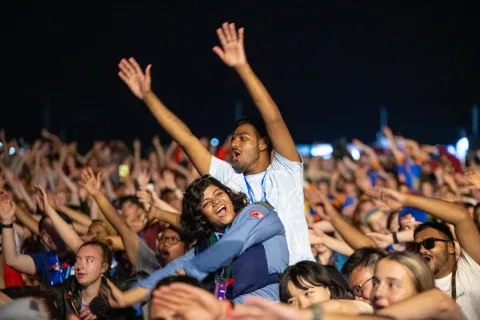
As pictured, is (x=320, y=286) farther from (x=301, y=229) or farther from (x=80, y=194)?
(x=80, y=194)

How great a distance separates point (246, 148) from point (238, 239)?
994 millimetres

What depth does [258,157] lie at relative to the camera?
15.1ft

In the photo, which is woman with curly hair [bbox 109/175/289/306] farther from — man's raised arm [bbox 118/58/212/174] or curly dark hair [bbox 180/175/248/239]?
man's raised arm [bbox 118/58/212/174]

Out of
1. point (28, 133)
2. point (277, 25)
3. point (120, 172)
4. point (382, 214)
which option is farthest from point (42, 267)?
point (277, 25)

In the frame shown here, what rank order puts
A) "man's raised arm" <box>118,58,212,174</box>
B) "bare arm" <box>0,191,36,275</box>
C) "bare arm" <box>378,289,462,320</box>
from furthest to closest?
"bare arm" <box>0,191,36,275</box>
"man's raised arm" <box>118,58,212,174</box>
"bare arm" <box>378,289,462,320</box>

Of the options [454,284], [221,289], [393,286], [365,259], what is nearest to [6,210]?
[221,289]

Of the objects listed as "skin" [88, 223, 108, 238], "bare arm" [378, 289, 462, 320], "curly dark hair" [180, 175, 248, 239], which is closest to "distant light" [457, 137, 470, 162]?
"skin" [88, 223, 108, 238]

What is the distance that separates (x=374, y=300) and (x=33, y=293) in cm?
176

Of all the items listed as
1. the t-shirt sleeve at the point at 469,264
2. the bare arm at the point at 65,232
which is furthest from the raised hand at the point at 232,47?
the bare arm at the point at 65,232

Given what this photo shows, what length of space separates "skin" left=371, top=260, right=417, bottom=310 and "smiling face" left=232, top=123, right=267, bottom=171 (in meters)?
1.55

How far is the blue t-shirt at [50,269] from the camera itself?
570 cm

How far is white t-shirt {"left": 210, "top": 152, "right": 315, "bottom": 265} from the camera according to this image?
4289mm

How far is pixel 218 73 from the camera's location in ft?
84.5

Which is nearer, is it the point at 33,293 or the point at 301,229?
the point at 33,293
